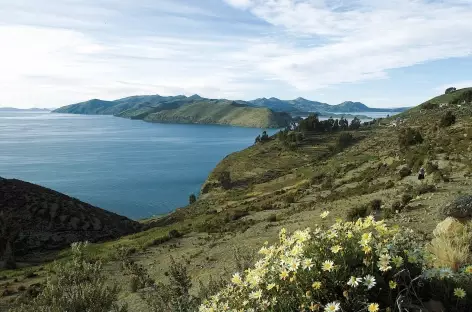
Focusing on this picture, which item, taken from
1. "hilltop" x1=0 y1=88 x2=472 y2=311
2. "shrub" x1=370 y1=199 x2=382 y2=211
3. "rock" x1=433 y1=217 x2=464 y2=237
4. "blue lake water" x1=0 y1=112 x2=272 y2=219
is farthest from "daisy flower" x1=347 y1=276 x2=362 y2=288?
"blue lake water" x1=0 y1=112 x2=272 y2=219

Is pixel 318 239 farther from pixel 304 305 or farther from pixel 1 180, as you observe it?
pixel 1 180

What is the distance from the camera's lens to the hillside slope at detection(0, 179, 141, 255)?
45406 millimetres

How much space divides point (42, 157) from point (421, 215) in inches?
6450

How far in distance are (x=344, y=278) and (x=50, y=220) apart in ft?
183

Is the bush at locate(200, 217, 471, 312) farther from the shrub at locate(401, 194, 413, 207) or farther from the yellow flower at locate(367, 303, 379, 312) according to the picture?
the shrub at locate(401, 194, 413, 207)

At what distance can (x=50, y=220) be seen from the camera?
5166cm


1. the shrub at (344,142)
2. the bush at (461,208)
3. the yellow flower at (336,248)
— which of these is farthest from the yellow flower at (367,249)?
the shrub at (344,142)

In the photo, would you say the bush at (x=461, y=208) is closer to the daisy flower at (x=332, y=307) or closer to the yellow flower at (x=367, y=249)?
the yellow flower at (x=367, y=249)

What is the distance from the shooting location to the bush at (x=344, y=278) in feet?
13.1

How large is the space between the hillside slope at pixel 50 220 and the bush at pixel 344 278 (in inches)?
1754

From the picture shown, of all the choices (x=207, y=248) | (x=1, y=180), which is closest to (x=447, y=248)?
(x=207, y=248)

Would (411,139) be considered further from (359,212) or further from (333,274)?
(333,274)

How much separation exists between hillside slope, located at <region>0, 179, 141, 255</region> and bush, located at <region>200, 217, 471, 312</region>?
1754 inches

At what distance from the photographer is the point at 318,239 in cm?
452
